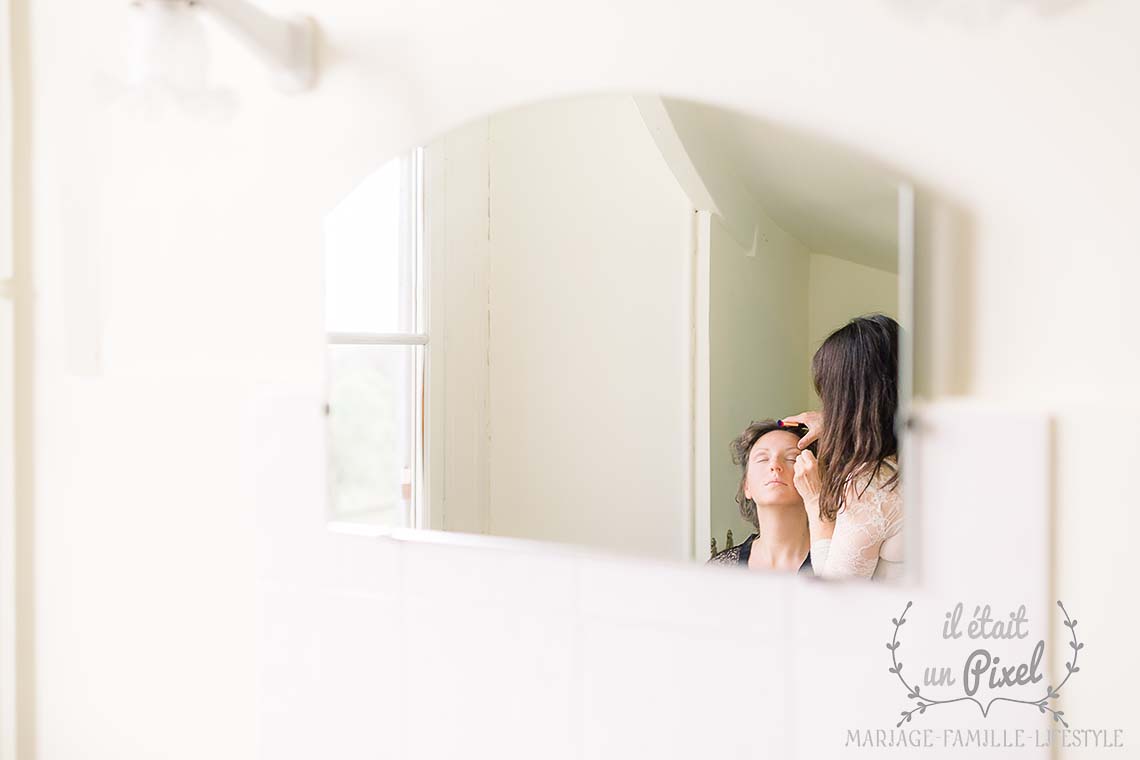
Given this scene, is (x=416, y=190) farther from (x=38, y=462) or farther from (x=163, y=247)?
(x=38, y=462)

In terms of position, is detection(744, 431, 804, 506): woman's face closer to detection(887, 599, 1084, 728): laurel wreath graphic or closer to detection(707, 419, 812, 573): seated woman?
detection(707, 419, 812, 573): seated woman

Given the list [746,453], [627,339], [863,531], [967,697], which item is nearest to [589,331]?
[627,339]

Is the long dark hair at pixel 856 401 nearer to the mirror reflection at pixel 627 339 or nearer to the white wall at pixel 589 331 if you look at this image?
the mirror reflection at pixel 627 339

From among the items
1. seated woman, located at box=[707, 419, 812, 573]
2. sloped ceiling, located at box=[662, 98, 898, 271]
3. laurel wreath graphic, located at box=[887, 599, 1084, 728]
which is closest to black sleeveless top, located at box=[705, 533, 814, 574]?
seated woman, located at box=[707, 419, 812, 573]

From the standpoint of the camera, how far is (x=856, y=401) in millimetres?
796

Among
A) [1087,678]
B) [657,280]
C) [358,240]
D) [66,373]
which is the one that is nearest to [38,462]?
[66,373]

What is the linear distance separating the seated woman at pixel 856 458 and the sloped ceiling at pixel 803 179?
7 centimetres

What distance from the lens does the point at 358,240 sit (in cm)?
99

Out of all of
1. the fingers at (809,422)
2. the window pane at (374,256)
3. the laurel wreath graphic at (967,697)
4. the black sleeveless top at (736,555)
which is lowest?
the laurel wreath graphic at (967,697)

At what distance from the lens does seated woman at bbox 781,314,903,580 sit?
79 cm

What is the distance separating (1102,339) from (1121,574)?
0.59ft

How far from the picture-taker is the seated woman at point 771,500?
819mm

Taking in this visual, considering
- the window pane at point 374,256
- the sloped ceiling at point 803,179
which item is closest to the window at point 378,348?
the window pane at point 374,256

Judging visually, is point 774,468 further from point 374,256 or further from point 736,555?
point 374,256
